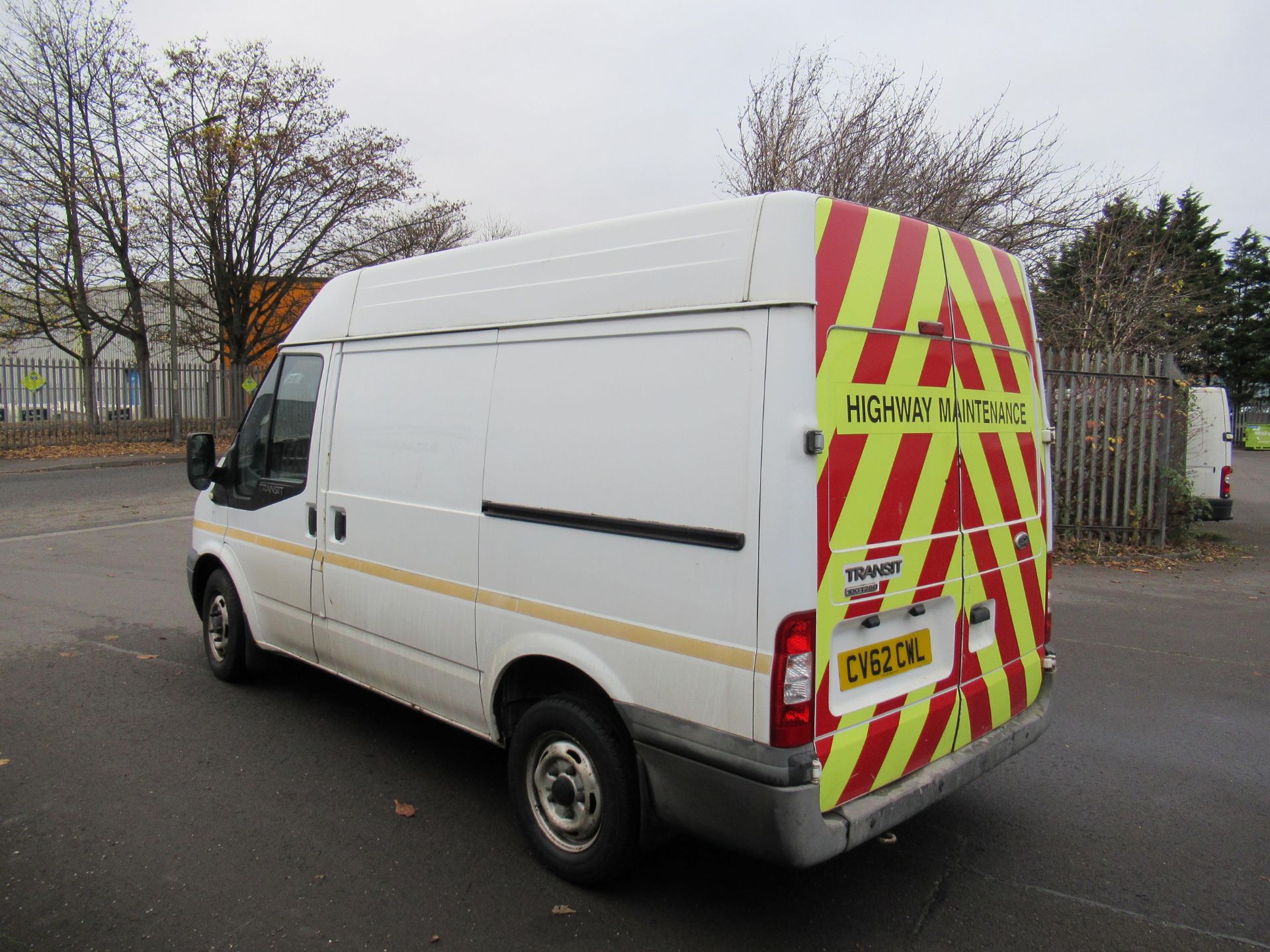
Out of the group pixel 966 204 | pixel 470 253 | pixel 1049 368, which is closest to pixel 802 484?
pixel 470 253

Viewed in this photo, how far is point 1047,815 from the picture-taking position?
3.88 meters

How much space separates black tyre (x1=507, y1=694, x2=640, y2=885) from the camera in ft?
10.1

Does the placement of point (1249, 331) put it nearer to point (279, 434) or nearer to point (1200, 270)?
point (1200, 270)

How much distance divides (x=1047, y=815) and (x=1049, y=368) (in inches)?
275

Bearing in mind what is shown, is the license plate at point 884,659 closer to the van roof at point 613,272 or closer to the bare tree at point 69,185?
the van roof at point 613,272

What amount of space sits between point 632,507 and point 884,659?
0.97m

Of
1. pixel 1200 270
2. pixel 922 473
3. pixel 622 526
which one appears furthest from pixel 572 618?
pixel 1200 270

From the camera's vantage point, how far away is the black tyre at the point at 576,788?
10.1 ft

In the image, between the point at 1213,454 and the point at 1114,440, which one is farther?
the point at 1213,454

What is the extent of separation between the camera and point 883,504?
9.64ft

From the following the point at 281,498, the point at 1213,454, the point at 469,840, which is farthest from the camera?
→ the point at 1213,454

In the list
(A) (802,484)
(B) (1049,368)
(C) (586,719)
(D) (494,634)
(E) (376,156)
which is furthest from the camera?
(E) (376,156)

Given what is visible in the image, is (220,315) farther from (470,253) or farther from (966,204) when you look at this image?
(470,253)

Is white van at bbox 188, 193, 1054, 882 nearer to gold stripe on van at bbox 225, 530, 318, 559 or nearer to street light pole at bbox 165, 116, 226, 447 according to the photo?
gold stripe on van at bbox 225, 530, 318, 559
